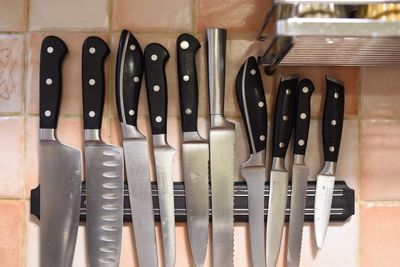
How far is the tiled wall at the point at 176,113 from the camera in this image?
0.93 m

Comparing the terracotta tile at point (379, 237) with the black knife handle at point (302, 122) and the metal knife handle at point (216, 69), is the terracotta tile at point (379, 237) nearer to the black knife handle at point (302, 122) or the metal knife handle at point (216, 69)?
the black knife handle at point (302, 122)

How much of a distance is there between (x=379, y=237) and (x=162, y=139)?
40 centimetres

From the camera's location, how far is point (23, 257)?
94cm

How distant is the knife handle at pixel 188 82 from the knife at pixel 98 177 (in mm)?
123

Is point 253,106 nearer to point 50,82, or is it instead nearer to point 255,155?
point 255,155

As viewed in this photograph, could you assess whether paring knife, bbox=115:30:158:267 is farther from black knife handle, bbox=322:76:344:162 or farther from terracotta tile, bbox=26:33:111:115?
black knife handle, bbox=322:76:344:162

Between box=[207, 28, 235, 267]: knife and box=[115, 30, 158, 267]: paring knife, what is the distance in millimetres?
106

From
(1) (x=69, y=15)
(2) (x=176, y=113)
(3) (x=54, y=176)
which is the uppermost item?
(1) (x=69, y=15)

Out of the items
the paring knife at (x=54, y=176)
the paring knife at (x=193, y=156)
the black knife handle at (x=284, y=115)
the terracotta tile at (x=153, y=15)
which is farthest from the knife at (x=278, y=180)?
the paring knife at (x=54, y=176)

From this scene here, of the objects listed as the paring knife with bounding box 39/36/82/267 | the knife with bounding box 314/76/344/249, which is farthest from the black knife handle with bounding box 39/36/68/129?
the knife with bounding box 314/76/344/249

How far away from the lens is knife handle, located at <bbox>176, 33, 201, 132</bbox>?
905mm

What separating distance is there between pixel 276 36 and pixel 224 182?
0.98ft

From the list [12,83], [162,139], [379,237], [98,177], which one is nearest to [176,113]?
[162,139]

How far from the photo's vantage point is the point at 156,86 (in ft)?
2.97
